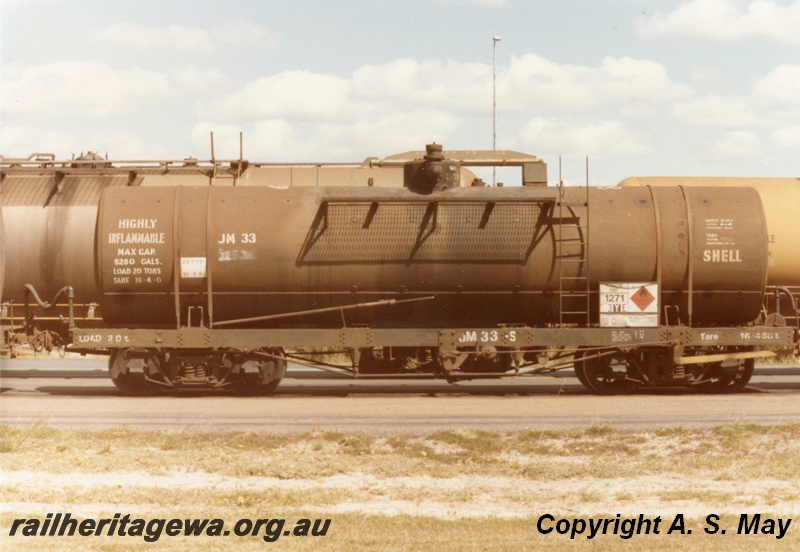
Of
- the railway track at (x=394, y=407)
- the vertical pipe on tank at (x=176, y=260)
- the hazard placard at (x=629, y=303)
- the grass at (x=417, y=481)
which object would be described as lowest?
the railway track at (x=394, y=407)

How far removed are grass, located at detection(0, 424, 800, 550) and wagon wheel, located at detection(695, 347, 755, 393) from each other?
16.1 ft

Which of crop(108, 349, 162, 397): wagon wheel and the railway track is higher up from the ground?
crop(108, 349, 162, 397): wagon wheel

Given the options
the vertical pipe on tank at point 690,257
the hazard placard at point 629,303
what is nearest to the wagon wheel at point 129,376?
the hazard placard at point 629,303

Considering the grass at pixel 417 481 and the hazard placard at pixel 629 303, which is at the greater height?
the hazard placard at pixel 629 303

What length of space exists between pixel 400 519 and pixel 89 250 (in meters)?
12.1

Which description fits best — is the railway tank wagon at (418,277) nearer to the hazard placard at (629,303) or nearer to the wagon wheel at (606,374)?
the hazard placard at (629,303)

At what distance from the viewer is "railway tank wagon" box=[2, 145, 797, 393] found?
1811 centimetres

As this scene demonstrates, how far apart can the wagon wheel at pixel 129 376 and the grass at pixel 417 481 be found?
4.48m

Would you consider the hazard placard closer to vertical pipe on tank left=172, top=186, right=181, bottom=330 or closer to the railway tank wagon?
the railway tank wagon

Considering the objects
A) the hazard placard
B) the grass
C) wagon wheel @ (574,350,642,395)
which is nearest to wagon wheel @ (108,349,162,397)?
the grass

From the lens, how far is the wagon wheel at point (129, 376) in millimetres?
18438

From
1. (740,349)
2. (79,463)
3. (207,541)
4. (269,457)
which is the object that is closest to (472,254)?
(740,349)

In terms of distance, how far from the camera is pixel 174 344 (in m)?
18.0

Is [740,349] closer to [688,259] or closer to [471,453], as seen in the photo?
[688,259]
